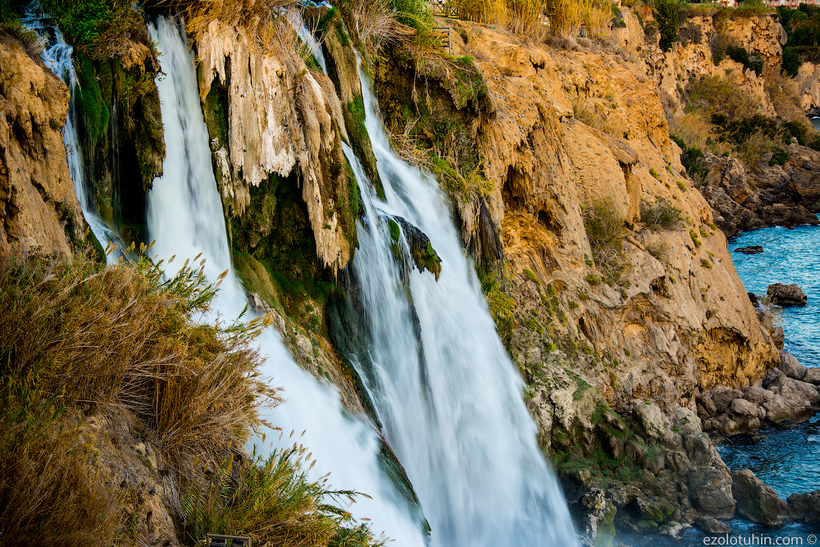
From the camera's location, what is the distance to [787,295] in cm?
2591

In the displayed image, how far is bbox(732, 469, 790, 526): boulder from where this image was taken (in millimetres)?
11961

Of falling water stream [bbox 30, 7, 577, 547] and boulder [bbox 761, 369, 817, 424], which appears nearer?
falling water stream [bbox 30, 7, 577, 547]

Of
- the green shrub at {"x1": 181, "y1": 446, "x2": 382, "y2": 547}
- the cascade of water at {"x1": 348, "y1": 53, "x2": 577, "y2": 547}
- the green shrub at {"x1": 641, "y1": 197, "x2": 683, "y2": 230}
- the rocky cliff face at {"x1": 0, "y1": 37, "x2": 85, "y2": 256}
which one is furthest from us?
the green shrub at {"x1": 641, "y1": 197, "x2": 683, "y2": 230}

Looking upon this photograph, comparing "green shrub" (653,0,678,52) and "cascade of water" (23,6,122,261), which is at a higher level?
"green shrub" (653,0,678,52)

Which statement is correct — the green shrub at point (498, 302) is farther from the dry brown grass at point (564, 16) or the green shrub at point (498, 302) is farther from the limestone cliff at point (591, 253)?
the dry brown grass at point (564, 16)

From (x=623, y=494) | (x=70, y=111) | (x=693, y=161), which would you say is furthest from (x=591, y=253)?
(x=693, y=161)

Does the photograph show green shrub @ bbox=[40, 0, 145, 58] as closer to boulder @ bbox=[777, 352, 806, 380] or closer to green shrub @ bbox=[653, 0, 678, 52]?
boulder @ bbox=[777, 352, 806, 380]

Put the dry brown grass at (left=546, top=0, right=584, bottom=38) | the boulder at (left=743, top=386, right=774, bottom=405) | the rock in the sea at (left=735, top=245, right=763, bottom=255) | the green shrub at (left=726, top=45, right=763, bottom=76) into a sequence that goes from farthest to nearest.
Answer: the green shrub at (left=726, top=45, right=763, bottom=76), the rock in the sea at (left=735, top=245, right=763, bottom=255), the dry brown grass at (left=546, top=0, right=584, bottom=38), the boulder at (left=743, top=386, right=774, bottom=405)

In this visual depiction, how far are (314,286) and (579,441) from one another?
22.5 feet

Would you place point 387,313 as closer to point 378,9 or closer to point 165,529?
point 165,529

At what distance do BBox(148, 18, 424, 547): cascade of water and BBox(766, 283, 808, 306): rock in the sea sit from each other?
24128 millimetres

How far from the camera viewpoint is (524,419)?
37.0 feet

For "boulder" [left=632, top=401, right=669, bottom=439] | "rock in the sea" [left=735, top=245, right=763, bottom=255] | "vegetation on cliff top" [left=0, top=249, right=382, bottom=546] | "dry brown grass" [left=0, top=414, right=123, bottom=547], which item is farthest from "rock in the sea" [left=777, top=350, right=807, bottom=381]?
"dry brown grass" [left=0, top=414, right=123, bottom=547]

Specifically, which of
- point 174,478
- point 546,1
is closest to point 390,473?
point 174,478
